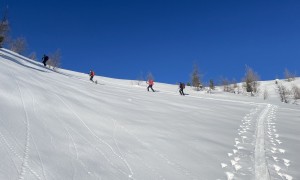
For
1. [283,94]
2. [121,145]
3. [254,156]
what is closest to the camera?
[121,145]

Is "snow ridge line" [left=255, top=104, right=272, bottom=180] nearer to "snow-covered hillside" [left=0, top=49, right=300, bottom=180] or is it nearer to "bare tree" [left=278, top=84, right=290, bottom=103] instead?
"snow-covered hillside" [left=0, top=49, right=300, bottom=180]

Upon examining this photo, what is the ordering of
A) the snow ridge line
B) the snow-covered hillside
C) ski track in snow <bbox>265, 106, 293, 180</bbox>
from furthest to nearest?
1. ski track in snow <bbox>265, 106, 293, 180</bbox>
2. the snow ridge line
3. the snow-covered hillside

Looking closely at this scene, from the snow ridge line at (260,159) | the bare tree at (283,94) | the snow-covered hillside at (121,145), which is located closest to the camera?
the snow-covered hillside at (121,145)

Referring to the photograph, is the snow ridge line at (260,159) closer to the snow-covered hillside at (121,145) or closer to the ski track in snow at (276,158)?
the snow-covered hillside at (121,145)

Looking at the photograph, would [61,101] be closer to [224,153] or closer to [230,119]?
[224,153]

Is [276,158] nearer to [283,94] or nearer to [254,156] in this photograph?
[254,156]

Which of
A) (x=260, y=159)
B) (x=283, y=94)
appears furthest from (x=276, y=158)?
(x=283, y=94)

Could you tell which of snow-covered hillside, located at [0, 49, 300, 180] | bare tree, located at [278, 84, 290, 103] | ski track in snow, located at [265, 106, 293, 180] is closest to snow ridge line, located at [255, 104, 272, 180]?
snow-covered hillside, located at [0, 49, 300, 180]

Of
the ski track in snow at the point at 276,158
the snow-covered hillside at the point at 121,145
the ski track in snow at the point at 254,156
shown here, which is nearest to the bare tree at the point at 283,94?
the snow-covered hillside at the point at 121,145

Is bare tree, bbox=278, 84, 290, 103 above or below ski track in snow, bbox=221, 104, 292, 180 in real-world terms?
above

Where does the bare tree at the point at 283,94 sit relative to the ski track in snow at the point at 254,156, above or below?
above

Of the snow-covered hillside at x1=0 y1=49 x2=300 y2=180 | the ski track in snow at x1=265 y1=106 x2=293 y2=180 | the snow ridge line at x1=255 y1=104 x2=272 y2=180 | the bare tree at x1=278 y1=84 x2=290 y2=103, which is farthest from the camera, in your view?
the bare tree at x1=278 y1=84 x2=290 y2=103

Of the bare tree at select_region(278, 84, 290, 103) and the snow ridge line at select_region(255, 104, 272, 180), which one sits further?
the bare tree at select_region(278, 84, 290, 103)

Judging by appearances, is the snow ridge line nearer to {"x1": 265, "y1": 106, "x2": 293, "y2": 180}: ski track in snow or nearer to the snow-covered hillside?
the snow-covered hillside
